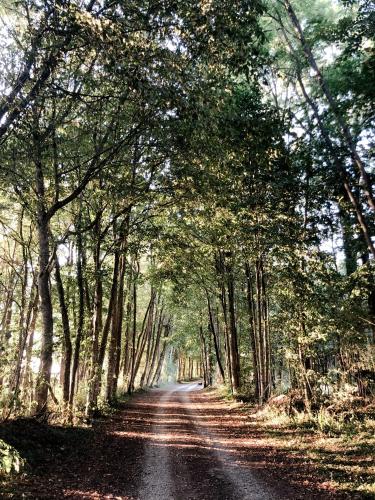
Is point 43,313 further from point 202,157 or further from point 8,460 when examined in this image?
point 202,157

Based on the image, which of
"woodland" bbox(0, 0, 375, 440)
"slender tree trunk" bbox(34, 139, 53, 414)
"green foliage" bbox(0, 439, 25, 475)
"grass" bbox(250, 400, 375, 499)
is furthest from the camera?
"slender tree trunk" bbox(34, 139, 53, 414)

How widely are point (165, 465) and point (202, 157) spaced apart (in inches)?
284

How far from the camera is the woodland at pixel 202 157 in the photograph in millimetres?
6754

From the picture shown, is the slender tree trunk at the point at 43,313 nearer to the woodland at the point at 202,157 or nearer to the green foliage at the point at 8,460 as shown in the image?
the woodland at the point at 202,157

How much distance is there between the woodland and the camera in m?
6.75

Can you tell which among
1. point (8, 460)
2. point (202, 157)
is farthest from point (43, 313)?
point (202, 157)

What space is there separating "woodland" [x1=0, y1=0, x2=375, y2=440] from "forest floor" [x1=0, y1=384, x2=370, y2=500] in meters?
1.36

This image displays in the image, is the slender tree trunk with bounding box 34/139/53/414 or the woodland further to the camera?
the slender tree trunk with bounding box 34/139/53/414

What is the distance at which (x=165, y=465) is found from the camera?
349 inches

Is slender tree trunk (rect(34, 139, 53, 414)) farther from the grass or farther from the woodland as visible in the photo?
the grass

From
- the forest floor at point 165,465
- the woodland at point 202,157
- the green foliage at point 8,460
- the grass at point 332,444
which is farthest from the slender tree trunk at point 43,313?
the grass at point 332,444

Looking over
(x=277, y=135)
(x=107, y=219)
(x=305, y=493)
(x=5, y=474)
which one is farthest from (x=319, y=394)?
(x=107, y=219)

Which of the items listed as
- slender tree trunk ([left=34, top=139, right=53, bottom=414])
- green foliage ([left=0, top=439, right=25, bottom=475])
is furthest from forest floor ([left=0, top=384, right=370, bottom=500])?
slender tree trunk ([left=34, top=139, right=53, bottom=414])

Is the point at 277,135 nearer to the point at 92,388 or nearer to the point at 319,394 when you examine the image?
the point at 319,394
